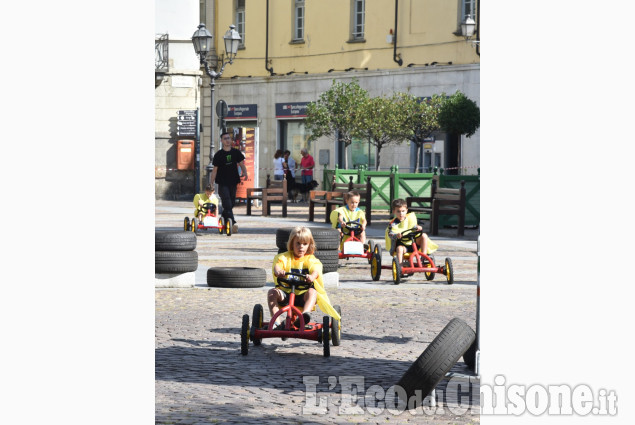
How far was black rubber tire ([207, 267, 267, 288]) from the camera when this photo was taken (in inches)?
528

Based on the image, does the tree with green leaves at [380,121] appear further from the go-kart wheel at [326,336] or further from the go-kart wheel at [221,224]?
the go-kart wheel at [326,336]

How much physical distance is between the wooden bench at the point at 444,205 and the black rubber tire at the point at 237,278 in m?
10.0

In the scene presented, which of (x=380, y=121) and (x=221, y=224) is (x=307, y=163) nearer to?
(x=380, y=121)

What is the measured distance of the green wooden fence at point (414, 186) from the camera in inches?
974

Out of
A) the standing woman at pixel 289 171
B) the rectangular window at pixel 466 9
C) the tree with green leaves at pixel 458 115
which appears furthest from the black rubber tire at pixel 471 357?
the standing woman at pixel 289 171

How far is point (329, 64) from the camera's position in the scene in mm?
40375

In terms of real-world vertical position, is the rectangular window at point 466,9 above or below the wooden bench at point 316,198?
above

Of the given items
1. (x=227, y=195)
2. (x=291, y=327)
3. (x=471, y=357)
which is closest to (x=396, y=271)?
(x=291, y=327)

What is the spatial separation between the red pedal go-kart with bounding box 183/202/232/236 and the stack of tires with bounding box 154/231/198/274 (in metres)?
8.63

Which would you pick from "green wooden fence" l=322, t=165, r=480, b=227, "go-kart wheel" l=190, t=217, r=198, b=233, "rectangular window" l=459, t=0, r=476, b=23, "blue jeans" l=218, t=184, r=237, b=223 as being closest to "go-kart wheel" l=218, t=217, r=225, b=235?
"blue jeans" l=218, t=184, r=237, b=223

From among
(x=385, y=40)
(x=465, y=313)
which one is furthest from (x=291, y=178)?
(x=465, y=313)
